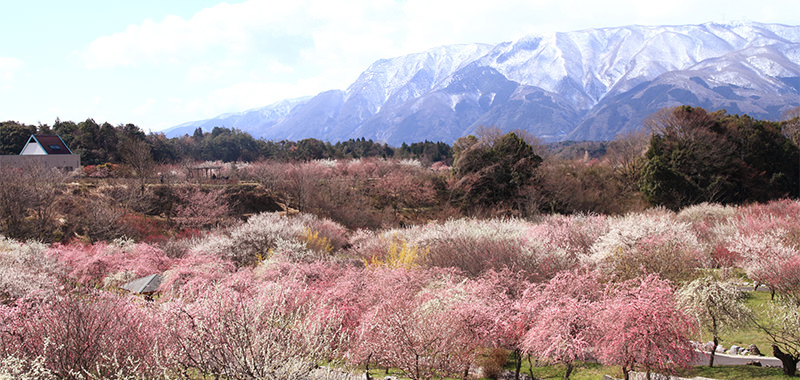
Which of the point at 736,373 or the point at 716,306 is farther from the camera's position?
the point at 716,306

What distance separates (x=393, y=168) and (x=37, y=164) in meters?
25.3

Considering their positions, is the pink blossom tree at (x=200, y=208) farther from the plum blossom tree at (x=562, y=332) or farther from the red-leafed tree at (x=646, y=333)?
the red-leafed tree at (x=646, y=333)

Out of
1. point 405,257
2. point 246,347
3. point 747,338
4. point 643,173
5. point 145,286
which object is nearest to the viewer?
point 246,347

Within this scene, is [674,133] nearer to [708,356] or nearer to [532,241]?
[532,241]

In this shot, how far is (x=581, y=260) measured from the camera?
1312cm

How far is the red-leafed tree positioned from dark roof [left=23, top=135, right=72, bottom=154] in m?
46.4

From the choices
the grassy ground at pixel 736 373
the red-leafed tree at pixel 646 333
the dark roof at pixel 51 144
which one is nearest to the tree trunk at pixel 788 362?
the grassy ground at pixel 736 373

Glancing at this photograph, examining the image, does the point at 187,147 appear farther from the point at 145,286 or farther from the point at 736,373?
the point at 736,373

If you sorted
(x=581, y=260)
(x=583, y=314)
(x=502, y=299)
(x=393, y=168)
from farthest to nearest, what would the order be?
(x=393, y=168)
(x=581, y=260)
(x=502, y=299)
(x=583, y=314)

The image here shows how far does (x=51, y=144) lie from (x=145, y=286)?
37884mm

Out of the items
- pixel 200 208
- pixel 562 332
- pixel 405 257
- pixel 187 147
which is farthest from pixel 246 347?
pixel 187 147

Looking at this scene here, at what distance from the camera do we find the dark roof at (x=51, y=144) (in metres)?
40.5

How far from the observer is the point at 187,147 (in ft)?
192

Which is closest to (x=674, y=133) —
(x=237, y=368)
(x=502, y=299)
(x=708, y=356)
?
(x=708, y=356)
